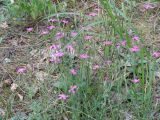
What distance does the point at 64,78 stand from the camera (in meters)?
2.12

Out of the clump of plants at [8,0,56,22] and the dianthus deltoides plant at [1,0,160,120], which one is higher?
the clump of plants at [8,0,56,22]

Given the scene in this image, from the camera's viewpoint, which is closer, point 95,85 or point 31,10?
point 95,85

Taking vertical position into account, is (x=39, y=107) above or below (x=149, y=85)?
below

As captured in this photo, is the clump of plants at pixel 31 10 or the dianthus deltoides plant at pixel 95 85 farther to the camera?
→ the clump of plants at pixel 31 10

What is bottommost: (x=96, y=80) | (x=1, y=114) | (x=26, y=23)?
(x=1, y=114)

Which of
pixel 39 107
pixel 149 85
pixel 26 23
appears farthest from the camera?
pixel 26 23

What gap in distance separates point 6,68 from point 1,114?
18.4 inches

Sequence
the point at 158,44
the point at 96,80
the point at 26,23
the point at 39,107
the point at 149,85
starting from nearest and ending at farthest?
the point at 149,85 < the point at 39,107 < the point at 96,80 < the point at 158,44 < the point at 26,23

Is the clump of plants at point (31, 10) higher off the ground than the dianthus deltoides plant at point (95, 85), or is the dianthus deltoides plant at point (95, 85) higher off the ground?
the clump of plants at point (31, 10)

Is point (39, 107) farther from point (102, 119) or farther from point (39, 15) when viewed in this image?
point (39, 15)

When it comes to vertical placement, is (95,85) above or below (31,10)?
below

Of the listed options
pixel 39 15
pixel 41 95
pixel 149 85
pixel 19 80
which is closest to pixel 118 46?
pixel 149 85

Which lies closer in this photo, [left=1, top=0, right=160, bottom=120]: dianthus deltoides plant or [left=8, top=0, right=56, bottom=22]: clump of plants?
Answer: [left=1, top=0, right=160, bottom=120]: dianthus deltoides plant

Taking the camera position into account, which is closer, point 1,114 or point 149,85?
point 149,85
